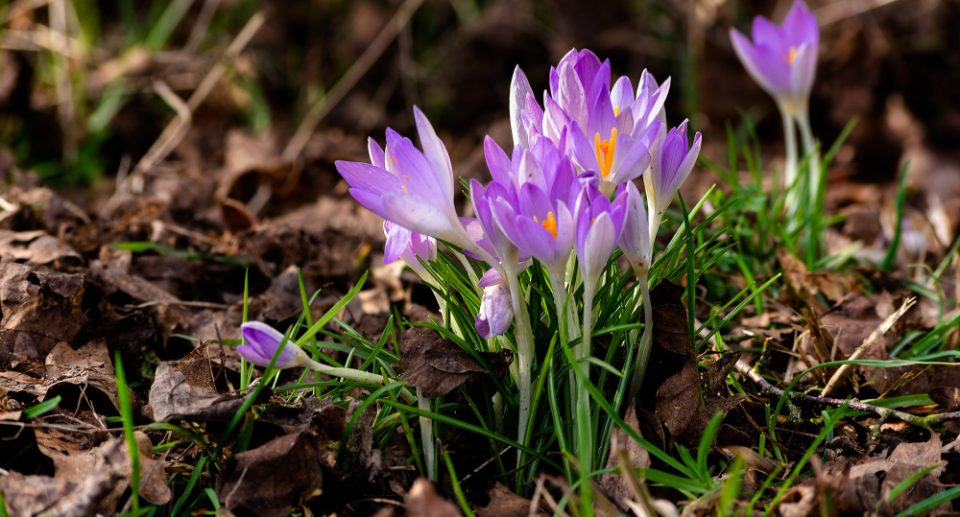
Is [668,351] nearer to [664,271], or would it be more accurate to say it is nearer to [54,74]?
[664,271]

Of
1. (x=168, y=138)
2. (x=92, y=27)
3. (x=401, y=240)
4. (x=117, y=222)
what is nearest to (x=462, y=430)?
(x=401, y=240)

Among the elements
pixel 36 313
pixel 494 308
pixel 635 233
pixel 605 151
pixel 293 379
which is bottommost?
pixel 293 379

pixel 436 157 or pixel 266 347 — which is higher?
pixel 436 157

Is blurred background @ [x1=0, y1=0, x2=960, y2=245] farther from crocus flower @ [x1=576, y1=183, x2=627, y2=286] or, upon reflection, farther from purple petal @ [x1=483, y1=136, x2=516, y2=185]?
crocus flower @ [x1=576, y1=183, x2=627, y2=286]

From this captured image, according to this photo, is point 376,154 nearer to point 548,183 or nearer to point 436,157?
point 436,157


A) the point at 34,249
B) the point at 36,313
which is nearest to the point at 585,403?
the point at 36,313

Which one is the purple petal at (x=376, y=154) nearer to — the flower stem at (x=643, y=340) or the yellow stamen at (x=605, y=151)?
the yellow stamen at (x=605, y=151)

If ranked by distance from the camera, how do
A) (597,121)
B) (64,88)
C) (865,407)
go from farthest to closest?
(64,88) < (865,407) < (597,121)
